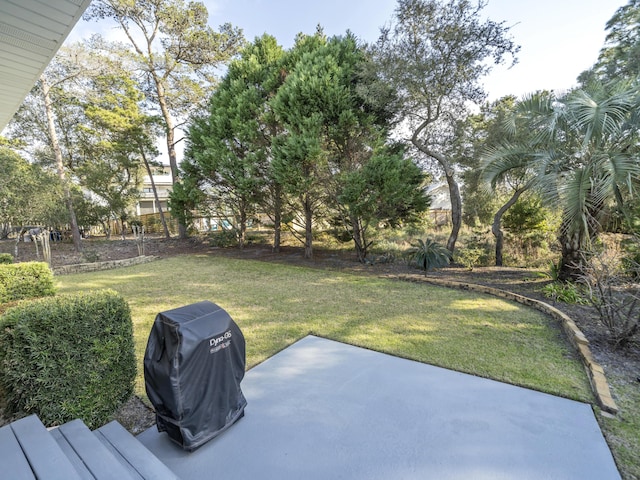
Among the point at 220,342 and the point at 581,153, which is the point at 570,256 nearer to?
the point at 581,153

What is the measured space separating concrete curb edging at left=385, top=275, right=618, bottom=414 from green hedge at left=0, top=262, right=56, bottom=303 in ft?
21.6

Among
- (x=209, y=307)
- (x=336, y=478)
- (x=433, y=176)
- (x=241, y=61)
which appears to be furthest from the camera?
(x=241, y=61)

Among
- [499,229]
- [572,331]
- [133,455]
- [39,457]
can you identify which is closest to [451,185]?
[499,229]

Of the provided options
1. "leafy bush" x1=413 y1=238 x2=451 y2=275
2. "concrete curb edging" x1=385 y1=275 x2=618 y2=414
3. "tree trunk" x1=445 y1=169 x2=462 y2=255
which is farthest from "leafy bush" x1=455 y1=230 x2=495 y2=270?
"concrete curb edging" x1=385 y1=275 x2=618 y2=414

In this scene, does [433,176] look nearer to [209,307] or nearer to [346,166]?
[346,166]

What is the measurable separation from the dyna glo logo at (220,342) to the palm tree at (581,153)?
4249mm

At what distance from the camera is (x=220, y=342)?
186 centimetres

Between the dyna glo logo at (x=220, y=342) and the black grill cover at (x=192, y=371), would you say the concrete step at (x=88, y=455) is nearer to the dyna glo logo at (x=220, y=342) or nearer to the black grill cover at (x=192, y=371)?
the black grill cover at (x=192, y=371)

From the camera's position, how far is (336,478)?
1.67 m

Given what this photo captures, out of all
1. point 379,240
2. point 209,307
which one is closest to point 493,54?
point 379,240

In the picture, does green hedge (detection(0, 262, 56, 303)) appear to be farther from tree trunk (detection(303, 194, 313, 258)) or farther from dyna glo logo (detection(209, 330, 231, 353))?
tree trunk (detection(303, 194, 313, 258))

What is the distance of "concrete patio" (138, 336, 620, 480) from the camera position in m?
1.73

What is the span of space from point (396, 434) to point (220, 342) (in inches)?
54.8

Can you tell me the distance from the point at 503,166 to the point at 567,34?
3449mm
